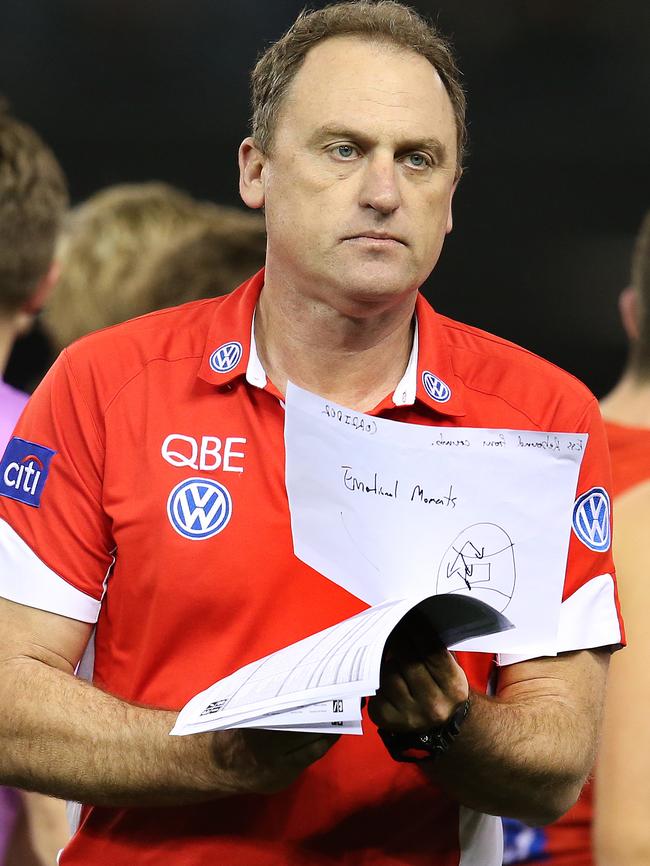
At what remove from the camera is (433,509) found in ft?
4.73

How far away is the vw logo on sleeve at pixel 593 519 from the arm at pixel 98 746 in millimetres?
453

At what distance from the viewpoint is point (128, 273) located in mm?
2855

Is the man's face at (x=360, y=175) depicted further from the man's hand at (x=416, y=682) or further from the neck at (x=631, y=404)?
the neck at (x=631, y=404)

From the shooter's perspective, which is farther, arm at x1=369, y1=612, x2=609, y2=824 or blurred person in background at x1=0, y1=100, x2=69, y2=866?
blurred person in background at x1=0, y1=100, x2=69, y2=866

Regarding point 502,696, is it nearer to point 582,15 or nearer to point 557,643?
point 557,643

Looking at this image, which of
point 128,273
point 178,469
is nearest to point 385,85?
point 178,469

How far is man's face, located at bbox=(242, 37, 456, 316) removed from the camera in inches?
65.9

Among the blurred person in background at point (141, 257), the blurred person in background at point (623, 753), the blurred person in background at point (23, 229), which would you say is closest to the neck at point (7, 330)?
the blurred person in background at point (23, 229)

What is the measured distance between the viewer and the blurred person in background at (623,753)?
75.7 inches

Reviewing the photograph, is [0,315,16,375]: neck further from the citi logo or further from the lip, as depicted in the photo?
the lip

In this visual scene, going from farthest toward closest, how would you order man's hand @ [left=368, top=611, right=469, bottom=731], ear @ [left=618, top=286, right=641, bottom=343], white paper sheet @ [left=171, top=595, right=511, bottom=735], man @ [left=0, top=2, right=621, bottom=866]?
ear @ [left=618, top=286, right=641, bottom=343] < man @ [left=0, top=2, right=621, bottom=866] < man's hand @ [left=368, top=611, right=469, bottom=731] < white paper sheet @ [left=171, top=595, right=511, bottom=735]

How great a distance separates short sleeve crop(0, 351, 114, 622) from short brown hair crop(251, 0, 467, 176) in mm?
436

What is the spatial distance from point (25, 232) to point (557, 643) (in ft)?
4.16

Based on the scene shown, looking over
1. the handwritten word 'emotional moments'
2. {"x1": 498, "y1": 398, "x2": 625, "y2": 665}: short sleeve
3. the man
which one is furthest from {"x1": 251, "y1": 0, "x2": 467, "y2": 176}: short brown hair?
the handwritten word 'emotional moments'
